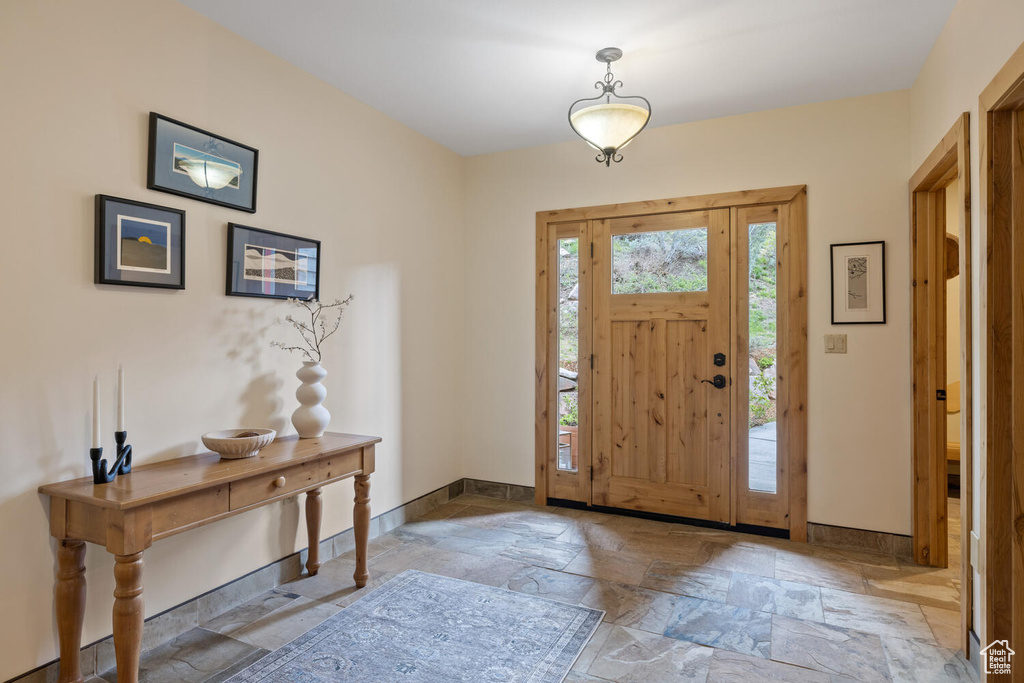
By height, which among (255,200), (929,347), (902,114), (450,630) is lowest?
(450,630)

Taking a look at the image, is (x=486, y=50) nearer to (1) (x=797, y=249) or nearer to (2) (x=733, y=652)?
(1) (x=797, y=249)

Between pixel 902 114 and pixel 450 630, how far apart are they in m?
3.61

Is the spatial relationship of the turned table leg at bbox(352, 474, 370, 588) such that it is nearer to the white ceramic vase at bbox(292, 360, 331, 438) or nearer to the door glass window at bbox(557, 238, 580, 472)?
the white ceramic vase at bbox(292, 360, 331, 438)

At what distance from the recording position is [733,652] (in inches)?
Answer: 85.9

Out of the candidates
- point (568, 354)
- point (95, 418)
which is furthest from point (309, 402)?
point (568, 354)

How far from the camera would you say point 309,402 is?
9.00ft

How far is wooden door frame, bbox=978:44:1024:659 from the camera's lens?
1854mm

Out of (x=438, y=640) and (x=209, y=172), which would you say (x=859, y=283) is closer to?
(x=438, y=640)

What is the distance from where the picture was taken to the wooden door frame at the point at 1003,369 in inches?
73.0

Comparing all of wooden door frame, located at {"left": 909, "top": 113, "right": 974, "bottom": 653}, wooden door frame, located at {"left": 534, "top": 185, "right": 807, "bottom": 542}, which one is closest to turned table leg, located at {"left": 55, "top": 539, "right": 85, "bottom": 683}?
wooden door frame, located at {"left": 534, "top": 185, "right": 807, "bottom": 542}

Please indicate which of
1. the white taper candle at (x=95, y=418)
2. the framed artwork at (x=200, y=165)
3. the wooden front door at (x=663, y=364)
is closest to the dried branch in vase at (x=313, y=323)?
the framed artwork at (x=200, y=165)

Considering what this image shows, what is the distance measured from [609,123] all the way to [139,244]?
2098mm

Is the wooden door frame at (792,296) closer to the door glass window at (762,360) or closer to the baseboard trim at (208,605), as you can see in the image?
the door glass window at (762,360)

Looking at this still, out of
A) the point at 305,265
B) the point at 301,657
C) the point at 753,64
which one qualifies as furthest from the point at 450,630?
the point at 753,64
